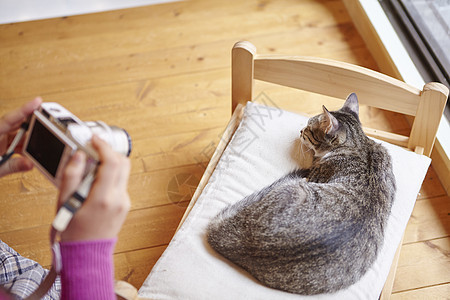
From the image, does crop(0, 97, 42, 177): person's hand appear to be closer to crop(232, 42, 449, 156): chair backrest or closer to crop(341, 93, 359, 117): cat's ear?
crop(232, 42, 449, 156): chair backrest

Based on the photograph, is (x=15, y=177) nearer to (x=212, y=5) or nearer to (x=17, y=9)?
(x=17, y=9)

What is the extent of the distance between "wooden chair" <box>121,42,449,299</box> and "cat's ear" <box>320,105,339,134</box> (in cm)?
11

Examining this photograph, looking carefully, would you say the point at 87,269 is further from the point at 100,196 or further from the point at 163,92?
the point at 163,92

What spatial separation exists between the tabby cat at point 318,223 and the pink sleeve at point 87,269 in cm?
44

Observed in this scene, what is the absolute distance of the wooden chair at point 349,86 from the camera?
1188mm

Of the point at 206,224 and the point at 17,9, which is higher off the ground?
the point at 17,9

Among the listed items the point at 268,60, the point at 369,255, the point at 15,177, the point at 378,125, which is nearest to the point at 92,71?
the point at 15,177

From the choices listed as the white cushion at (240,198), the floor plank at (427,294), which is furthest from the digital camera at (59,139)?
the floor plank at (427,294)

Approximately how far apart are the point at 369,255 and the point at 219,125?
0.90 meters

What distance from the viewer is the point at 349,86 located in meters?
1.24

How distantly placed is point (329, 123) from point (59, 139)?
748mm

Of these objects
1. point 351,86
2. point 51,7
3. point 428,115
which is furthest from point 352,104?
point 51,7

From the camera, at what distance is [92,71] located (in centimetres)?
196

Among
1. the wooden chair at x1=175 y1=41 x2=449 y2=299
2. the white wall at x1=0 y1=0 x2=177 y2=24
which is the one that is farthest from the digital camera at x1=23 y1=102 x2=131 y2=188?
the white wall at x1=0 y1=0 x2=177 y2=24
